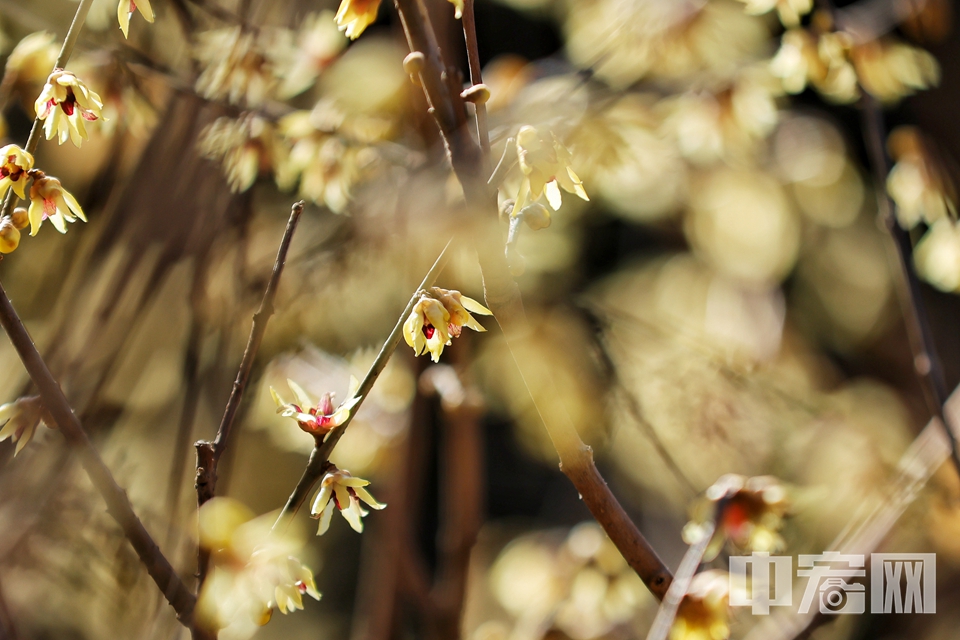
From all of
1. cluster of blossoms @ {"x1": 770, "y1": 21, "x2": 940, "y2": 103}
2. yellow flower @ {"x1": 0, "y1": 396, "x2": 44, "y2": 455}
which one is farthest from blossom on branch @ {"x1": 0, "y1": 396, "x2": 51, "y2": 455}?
cluster of blossoms @ {"x1": 770, "y1": 21, "x2": 940, "y2": 103}

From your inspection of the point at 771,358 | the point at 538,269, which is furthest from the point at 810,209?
the point at 538,269

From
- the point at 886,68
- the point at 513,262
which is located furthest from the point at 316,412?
the point at 886,68

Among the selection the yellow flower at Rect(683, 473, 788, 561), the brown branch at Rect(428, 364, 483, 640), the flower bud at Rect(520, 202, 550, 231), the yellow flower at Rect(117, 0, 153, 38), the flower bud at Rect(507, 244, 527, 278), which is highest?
the yellow flower at Rect(117, 0, 153, 38)

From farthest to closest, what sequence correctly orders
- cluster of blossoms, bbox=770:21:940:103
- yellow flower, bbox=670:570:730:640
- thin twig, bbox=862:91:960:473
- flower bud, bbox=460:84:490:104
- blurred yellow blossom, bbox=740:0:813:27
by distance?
cluster of blossoms, bbox=770:21:940:103
blurred yellow blossom, bbox=740:0:813:27
thin twig, bbox=862:91:960:473
yellow flower, bbox=670:570:730:640
flower bud, bbox=460:84:490:104

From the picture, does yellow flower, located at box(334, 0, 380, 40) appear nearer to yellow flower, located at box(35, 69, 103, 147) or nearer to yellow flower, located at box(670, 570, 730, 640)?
yellow flower, located at box(35, 69, 103, 147)

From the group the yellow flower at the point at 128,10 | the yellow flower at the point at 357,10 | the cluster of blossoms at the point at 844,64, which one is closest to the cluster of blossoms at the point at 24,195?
the yellow flower at the point at 128,10

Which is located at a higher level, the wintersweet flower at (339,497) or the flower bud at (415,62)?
the flower bud at (415,62)

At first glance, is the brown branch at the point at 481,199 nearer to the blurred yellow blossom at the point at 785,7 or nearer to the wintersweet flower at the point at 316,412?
the wintersweet flower at the point at 316,412

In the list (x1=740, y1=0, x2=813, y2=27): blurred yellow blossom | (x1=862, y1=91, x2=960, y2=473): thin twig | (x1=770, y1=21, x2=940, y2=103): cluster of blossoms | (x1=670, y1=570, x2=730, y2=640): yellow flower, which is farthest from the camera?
(x1=770, y1=21, x2=940, y2=103): cluster of blossoms
